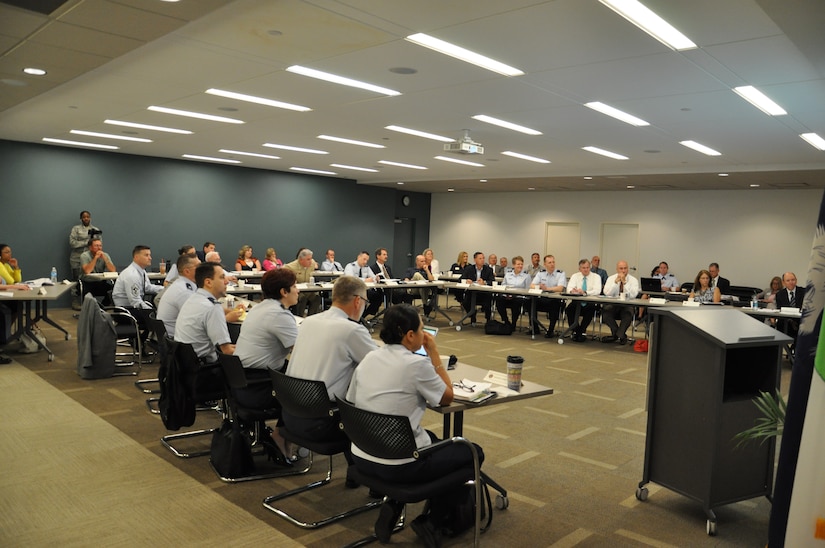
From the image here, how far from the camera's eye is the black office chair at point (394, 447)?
114 inches

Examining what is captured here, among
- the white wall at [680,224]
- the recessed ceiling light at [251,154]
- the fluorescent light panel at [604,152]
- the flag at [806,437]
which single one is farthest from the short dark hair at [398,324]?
the white wall at [680,224]

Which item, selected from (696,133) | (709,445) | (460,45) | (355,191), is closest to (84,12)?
(460,45)

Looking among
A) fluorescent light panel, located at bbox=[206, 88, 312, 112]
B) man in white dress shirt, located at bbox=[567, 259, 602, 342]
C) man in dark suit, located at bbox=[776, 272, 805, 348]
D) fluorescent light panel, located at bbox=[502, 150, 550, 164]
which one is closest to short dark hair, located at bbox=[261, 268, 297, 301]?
fluorescent light panel, located at bbox=[206, 88, 312, 112]

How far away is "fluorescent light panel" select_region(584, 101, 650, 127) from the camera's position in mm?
6853

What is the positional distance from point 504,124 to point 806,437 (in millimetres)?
6994

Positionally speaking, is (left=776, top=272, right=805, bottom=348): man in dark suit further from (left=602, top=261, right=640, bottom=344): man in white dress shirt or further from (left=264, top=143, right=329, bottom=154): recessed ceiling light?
(left=264, top=143, right=329, bottom=154): recessed ceiling light

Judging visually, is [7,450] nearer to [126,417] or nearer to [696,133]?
[126,417]

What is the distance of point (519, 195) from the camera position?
60.8ft

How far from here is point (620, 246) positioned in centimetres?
1666

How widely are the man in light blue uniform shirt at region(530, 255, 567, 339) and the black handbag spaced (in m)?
7.16

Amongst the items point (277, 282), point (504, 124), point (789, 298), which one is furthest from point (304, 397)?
point (789, 298)

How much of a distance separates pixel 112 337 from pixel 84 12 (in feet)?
12.3

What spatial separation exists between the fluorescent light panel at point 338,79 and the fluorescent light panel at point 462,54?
136cm

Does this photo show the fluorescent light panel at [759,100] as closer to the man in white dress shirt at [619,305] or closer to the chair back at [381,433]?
the man in white dress shirt at [619,305]
